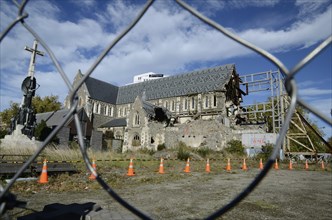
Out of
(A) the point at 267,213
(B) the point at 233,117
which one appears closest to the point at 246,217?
(A) the point at 267,213

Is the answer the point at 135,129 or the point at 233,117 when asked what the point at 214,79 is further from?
the point at 135,129

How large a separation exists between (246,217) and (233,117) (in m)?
34.3

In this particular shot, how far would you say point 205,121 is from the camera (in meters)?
32.7

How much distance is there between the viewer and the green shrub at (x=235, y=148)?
90.4 ft

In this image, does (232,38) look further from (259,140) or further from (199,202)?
(259,140)

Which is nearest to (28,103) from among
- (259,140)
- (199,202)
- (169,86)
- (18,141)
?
(18,141)

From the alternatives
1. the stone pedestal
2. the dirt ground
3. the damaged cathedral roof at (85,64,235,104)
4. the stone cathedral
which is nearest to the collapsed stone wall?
the stone cathedral

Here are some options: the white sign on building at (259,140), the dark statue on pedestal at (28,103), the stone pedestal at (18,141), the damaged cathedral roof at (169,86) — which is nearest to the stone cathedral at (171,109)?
the damaged cathedral roof at (169,86)

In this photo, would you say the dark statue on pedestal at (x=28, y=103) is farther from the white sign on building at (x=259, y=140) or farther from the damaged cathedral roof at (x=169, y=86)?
the damaged cathedral roof at (x=169, y=86)

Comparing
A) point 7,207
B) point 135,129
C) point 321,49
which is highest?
point 135,129

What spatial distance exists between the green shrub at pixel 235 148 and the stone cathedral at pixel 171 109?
4.33 feet

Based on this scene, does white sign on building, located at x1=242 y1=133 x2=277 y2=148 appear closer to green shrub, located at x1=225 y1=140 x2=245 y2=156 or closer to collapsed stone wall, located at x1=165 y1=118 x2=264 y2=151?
green shrub, located at x1=225 y1=140 x2=245 y2=156

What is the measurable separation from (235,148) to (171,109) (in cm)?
1973

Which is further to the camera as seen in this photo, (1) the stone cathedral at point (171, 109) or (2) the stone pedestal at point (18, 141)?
(1) the stone cathedral at point (171, 109)
